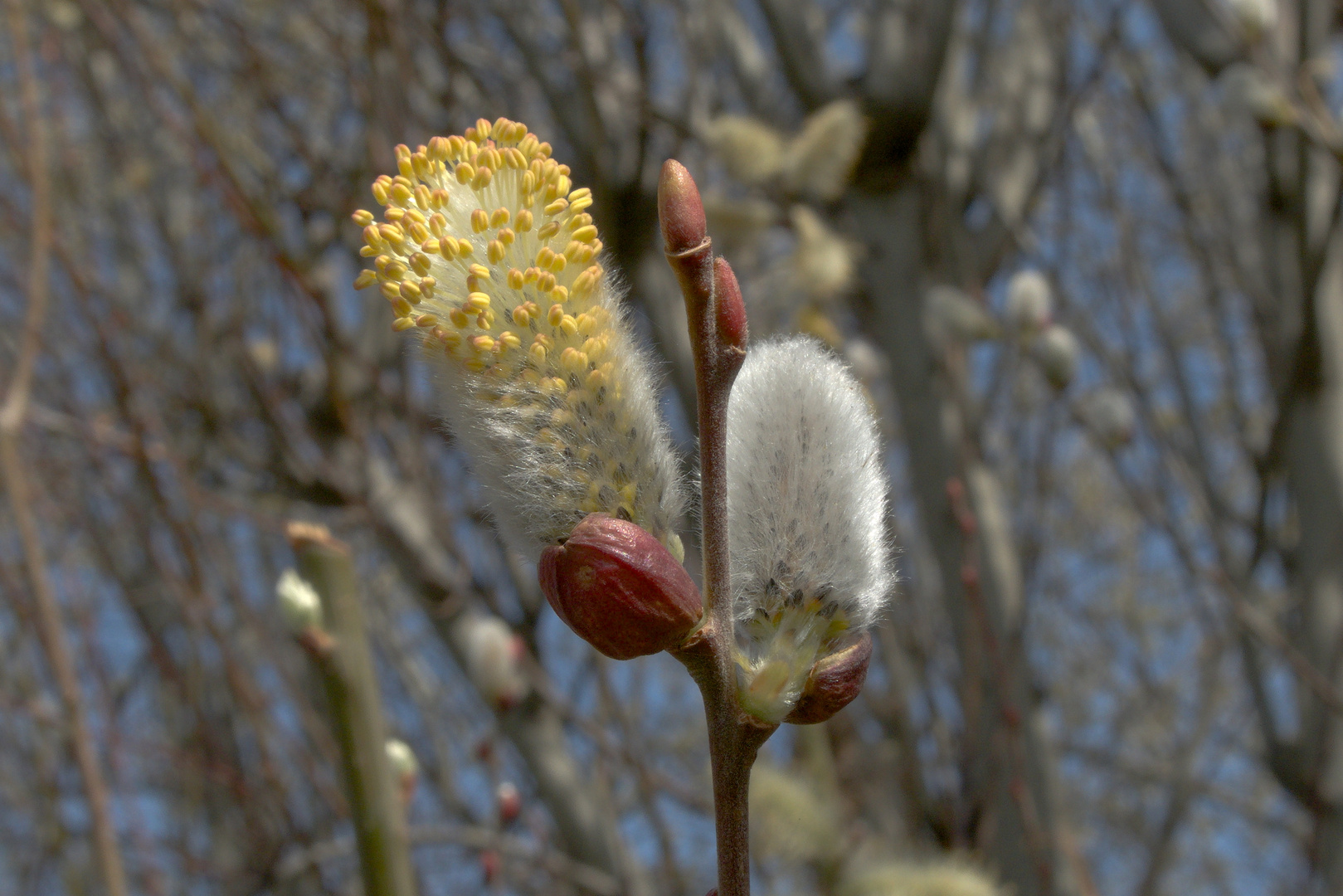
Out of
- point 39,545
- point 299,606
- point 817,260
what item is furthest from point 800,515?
point 817,260

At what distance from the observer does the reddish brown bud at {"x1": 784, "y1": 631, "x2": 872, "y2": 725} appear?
0.46 meters

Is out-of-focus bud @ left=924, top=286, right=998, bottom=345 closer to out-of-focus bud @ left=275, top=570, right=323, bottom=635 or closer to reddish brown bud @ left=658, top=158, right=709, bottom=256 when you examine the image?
out-of-focus bud @ left=275, top=570, right=323, bottom=635

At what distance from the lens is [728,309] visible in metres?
0.42

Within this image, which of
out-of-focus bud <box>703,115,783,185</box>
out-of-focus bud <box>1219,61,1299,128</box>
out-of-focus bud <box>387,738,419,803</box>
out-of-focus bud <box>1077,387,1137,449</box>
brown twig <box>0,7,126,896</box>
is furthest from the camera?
out-of-focus bud <box>1077,387,1137,449</box>

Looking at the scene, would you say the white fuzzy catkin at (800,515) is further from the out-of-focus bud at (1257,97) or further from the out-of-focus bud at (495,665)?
the out-of-focus bud at (1257,97)

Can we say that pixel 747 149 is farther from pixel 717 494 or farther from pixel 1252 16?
pixel 717 494

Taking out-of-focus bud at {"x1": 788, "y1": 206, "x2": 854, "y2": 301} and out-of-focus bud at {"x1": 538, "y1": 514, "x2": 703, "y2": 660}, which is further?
out-of-focus bud at {"x1": 788, "y1": 206, "x2": 854, "y2": 301}

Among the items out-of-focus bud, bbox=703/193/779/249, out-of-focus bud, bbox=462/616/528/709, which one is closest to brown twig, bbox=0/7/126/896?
out-of-focus bud, bbox=462/616/528/709

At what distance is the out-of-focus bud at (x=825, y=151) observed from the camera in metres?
1.66

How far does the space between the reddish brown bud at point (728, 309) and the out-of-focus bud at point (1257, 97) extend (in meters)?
1.45

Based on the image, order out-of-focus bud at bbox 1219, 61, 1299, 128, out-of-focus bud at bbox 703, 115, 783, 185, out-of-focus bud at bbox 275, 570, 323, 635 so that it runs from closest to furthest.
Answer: out-of-focus bud at bbox 275, 570, 323, 635 < out-of-focus bud at bbox 1219, 61, 1299, 128 < out-of-focus bud at bbox 703, 115, 783, 185

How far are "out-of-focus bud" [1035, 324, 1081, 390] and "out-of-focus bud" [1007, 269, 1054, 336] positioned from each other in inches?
1.4

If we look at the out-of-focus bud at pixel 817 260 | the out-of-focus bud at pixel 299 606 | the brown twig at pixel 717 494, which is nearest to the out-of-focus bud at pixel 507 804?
the out-of-focus bud at pixel 299 606

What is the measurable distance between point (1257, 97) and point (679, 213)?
5.11ft
